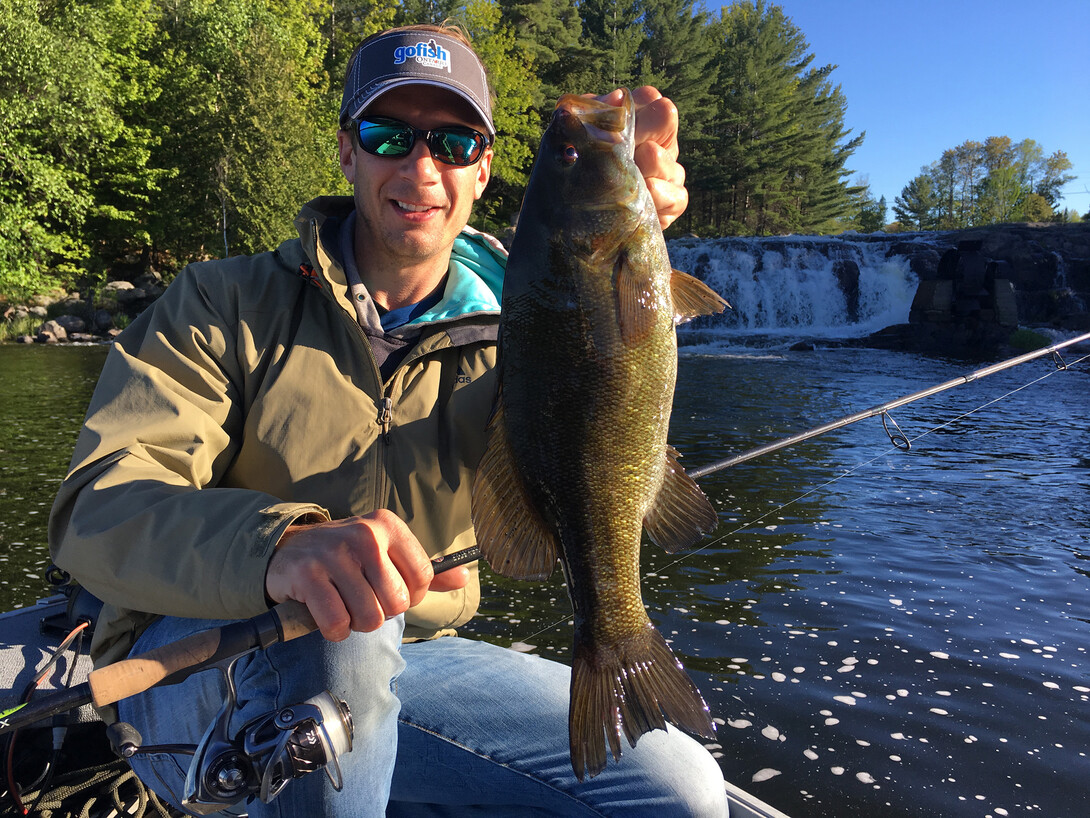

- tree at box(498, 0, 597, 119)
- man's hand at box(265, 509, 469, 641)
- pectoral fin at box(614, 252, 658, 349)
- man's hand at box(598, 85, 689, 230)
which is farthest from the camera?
tree at box(498, 0, 597, 119)

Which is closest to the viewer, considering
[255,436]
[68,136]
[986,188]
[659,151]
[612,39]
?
[659,151]

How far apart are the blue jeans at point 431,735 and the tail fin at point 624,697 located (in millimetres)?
529

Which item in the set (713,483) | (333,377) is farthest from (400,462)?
(713,483)

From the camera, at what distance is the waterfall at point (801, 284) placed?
2803 centimetres

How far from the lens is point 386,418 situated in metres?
2.51

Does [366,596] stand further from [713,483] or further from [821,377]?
[821,377]

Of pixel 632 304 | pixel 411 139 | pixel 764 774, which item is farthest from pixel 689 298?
pixel 764 774

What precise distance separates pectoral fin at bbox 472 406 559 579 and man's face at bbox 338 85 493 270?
3.26 feet

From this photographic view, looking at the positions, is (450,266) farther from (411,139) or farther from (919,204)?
(919,204)

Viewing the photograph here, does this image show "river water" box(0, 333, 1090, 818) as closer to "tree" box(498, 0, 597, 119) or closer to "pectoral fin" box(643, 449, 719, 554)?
"pectoral fin" box(643, 449, 719, 554)

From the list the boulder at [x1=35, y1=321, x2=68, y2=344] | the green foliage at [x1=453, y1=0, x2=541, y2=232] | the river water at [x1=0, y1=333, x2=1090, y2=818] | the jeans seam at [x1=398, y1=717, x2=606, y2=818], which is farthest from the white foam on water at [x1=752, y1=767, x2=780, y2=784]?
the green foliage at [x1=453, y1=0, x2=541, y2=232]

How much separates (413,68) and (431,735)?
221 cm

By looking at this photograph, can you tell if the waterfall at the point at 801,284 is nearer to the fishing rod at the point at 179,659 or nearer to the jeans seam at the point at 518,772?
the jeans seam at the point at 518,772

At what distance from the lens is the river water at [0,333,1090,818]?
13.4 ft
